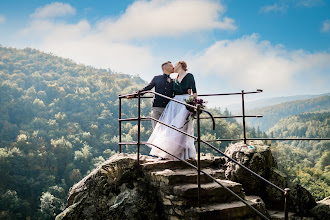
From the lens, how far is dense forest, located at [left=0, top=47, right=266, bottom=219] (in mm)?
51062

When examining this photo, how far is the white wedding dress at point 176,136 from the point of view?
4816mm

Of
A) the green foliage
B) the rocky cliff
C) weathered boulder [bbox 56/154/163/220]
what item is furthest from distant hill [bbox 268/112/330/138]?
weathered boulder [bbox 56/154/163/220]

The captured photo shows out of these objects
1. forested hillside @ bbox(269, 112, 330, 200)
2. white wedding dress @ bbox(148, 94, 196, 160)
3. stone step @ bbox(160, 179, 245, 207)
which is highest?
white wedding dress @ bbox(148, 94, 196, 160)

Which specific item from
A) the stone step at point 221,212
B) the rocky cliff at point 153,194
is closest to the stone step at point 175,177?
the rocky cliff at point 153,194

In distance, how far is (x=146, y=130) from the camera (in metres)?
81.9

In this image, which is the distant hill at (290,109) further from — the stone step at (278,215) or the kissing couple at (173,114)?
the kissing couple at (173,114)

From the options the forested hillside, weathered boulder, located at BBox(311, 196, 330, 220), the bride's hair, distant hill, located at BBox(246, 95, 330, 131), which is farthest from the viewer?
distant hill, located at BBox(246, 95, 330, 131)

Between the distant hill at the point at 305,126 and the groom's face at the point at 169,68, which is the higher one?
the groom's face at the point at 169,68

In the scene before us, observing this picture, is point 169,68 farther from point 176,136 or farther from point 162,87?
point 176,136

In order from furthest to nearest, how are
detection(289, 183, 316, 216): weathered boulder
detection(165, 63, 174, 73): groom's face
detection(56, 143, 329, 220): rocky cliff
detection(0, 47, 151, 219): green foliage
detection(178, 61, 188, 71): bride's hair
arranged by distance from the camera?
detection(0, 47, 151, 219): green foliage
detection(289, 183, 316, 216): weathered boulder
detection(165, 63, 174, 73): groom's face
detection(178, 61, 188, 71): bride's hair
detection(56, 143, 329, 220): rocky cliff

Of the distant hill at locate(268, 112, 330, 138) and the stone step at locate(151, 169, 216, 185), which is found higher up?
the stone step at locate(151, 169, 216, 185)

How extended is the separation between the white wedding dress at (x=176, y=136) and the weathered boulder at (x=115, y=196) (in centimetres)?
55

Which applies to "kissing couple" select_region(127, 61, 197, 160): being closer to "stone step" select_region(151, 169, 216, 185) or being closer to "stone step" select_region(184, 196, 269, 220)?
"stone step" select_region(151, 169, 216, 185)

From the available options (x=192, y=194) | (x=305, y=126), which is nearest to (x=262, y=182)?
(x=192, y=194)
